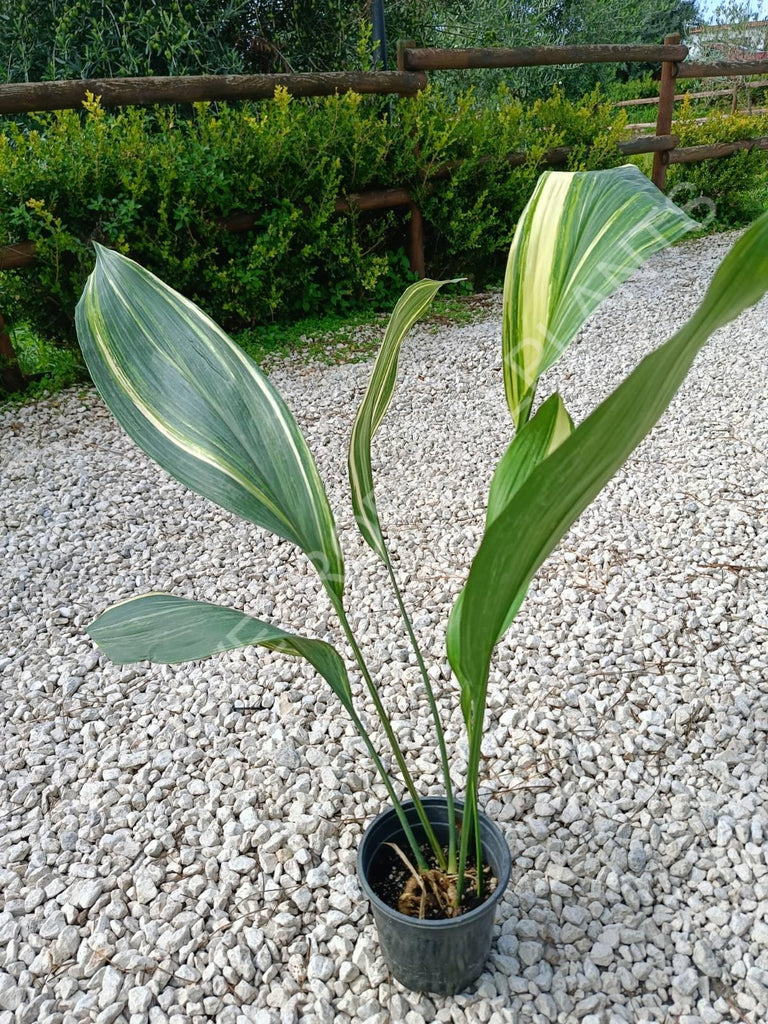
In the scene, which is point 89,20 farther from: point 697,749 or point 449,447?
point 697,749

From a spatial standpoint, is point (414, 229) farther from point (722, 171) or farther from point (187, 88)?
point (722, 171)

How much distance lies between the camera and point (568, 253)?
82 centimetres

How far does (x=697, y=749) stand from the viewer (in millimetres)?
1408

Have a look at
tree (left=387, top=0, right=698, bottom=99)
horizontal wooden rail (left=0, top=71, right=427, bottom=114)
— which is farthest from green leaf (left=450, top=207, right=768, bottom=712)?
tree (left=387, top=0, right=698, bottom=99)

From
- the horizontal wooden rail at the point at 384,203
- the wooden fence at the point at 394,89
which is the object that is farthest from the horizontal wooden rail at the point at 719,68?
the horizontal wooden rail at the point at 384,203

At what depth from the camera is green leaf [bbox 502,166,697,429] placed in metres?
0.77

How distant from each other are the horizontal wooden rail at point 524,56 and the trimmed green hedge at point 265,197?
0.16 metres

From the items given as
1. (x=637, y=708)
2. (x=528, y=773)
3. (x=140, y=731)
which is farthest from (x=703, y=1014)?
(x=140, y=731)

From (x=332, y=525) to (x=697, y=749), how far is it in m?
0.94

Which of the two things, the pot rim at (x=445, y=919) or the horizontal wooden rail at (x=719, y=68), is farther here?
the horizontal wooden rail at (x=719, y=68)

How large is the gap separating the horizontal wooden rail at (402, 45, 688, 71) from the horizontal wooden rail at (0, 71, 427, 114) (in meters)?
0.11

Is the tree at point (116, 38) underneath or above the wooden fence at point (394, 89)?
above

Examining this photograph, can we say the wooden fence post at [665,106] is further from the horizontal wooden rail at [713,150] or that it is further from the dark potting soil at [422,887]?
the dark potting soil at [422,887]

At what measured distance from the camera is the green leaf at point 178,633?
568mm
